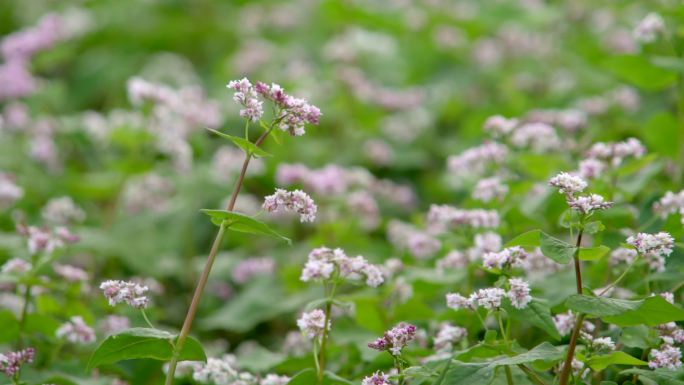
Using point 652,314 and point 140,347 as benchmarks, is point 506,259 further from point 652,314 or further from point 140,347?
point 140,347

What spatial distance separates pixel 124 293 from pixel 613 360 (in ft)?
4.40

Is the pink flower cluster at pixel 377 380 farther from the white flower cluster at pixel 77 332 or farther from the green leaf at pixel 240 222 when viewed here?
the white flower cluster at pixel 77 332

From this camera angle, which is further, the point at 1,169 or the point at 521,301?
the point at 1,169

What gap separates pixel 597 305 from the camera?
7.06ft

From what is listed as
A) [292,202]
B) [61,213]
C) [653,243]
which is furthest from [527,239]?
[61,213]

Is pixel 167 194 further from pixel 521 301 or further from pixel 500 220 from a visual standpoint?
pixel 521 301

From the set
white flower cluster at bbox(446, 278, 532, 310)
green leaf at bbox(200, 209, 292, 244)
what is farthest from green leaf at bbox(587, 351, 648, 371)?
green leaf at bbox(200, 209, 292, 244)

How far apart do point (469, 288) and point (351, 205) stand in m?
1.11

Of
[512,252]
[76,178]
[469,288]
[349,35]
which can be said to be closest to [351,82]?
[349,35]

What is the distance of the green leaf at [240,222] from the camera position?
7.45 ft

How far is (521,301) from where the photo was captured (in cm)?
228

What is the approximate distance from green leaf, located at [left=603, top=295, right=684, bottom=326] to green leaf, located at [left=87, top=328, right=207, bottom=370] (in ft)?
3.73

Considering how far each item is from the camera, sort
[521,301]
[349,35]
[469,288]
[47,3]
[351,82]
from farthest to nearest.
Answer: [47,3] < [349,35] < [351,82] < [469,288] < [521,301]

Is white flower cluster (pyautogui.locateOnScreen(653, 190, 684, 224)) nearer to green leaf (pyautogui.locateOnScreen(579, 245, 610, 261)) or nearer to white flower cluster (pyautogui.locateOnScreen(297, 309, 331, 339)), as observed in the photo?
green leaf (pyautogui.locateOnScreen(579, 245, 610, 261))
